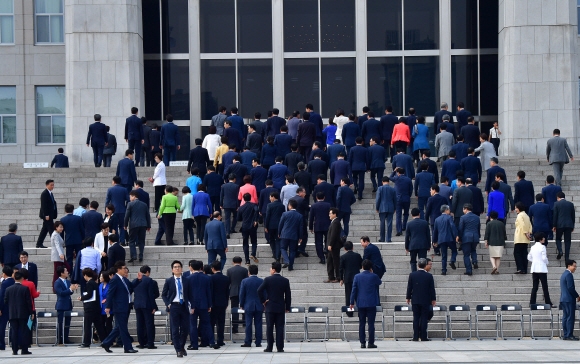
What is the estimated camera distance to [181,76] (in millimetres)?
38750

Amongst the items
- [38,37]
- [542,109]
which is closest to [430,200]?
[542,109]

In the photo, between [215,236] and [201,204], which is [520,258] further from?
[201,204]

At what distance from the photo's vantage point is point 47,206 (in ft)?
79.2

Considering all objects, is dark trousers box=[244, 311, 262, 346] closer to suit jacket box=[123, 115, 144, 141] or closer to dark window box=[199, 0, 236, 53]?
suit jacket box=[123, 115, 144, 141]

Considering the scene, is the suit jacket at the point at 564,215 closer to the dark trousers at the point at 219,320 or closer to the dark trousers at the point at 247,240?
the dark trousers at the point at 247,240

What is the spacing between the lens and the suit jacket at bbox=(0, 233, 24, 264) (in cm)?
2178

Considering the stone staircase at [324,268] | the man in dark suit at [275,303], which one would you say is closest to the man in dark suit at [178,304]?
Answer: the man in dark suit at [275,303]

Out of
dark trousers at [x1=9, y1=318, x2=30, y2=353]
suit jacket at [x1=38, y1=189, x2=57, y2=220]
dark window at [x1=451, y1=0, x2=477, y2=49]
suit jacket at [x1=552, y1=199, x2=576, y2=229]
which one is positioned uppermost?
dark window at [x1=451, y1=0, x2=477, y2=49]

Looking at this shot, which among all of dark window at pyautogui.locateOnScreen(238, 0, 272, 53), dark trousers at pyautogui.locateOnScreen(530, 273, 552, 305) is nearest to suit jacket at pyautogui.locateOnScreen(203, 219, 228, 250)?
dark trousers at pyautogui.locateOnScreen(530, 273, 552, 305)

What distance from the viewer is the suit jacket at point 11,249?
2178cm

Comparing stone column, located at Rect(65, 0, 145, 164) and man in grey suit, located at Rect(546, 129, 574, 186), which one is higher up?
stone column, located at Rect(65, 0, 145, 164)

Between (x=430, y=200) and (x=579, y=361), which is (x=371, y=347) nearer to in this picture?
(x=579, y=361)

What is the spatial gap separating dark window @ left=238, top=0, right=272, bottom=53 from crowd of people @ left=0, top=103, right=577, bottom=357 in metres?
9.24

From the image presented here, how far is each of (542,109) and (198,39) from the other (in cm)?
1193
